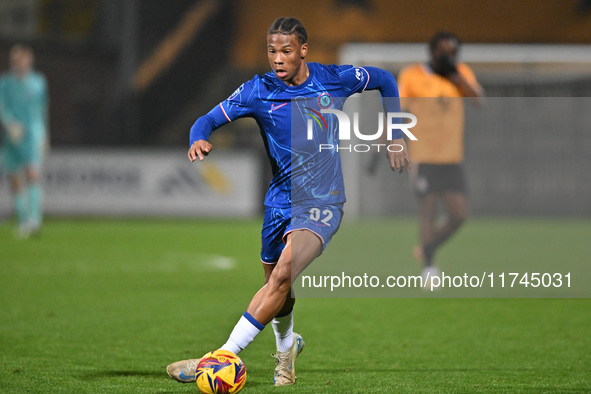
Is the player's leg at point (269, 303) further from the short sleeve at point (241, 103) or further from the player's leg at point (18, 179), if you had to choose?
the player's leg at point (18, 179)

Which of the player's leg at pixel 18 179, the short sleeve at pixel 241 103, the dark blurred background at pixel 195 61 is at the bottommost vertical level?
the short sleeve at pixel 241 103

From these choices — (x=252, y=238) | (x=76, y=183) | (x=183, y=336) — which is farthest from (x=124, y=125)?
(x=183, y=336)

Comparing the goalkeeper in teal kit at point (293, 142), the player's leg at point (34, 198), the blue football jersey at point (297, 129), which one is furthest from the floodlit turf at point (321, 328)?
the player's leg at point (34, 198)

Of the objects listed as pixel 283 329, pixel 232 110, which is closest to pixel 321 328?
pixel 283 329

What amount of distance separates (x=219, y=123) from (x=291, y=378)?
3.98 ft

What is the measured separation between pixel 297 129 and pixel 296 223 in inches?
17.3

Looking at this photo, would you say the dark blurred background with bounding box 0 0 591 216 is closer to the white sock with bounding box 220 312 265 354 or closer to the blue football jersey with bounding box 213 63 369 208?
the blue football jersey with bounding box 213 63 369 208

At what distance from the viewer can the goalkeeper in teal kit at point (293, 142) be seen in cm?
454

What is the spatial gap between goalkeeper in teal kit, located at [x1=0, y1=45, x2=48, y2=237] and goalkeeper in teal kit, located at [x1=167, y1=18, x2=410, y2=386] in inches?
393

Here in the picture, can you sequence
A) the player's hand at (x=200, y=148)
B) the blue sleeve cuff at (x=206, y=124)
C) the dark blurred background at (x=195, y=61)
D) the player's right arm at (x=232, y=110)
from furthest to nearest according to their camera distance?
the dark blurred background at (x=195, y=61) < the player's right arm at (x=232, y=110) < the blue sleeve cuff at (x=206, y=124) < the player's hand at (x=200, y=148)

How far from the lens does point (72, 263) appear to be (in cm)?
1061

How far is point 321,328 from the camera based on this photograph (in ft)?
21.6

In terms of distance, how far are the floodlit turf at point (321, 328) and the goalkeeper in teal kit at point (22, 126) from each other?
12.4 ft

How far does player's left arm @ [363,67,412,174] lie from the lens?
4.68 meters
